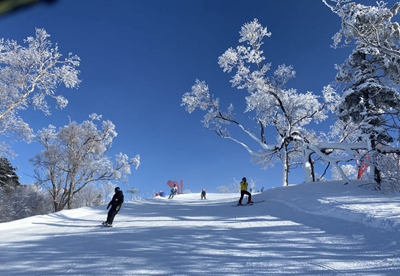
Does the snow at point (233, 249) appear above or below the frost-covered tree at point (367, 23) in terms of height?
below

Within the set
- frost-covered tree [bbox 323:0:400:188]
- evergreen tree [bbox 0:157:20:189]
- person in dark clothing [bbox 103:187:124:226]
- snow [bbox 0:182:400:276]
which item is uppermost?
frost-covered tree [bbox 323:0:400:188]

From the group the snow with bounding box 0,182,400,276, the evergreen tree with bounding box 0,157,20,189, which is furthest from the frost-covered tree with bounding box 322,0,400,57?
the evergreen tree with bounding box 0,157,20,189

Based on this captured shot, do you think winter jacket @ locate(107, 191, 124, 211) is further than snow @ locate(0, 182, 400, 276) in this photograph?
Yes

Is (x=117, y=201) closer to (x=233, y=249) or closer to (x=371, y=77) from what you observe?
(x=233, y=249)

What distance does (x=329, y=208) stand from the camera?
9.51m

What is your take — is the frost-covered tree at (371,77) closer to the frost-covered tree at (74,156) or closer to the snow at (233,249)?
the snow at (233,249)

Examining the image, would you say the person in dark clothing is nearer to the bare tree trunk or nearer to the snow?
the snow

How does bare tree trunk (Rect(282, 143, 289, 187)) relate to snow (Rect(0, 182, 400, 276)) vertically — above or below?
above

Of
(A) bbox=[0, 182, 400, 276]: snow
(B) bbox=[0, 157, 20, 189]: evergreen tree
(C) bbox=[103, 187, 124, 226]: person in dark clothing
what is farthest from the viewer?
(B) bbox=[0, 157, 20, 189]: evergreen tree

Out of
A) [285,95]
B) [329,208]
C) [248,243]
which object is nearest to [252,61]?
[285,95]

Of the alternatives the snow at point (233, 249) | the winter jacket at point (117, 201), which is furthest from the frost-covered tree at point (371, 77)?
the winter jacket at point (117, 201)

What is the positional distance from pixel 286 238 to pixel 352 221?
2.69m

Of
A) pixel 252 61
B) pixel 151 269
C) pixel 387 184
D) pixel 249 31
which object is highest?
pixel 249 31

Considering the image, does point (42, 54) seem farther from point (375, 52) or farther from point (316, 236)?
point (375, 52)
